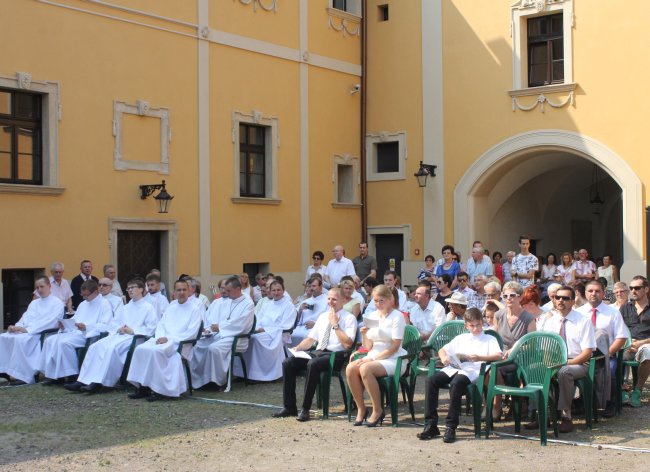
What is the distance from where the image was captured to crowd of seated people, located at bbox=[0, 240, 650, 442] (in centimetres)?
870

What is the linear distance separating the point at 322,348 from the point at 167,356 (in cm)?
206

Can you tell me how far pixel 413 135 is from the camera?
65.5 ft

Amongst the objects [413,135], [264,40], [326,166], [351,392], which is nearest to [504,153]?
[413,135]

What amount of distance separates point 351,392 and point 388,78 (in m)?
12.2

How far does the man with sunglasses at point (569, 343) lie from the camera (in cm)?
841

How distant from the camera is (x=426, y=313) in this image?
1162 cm

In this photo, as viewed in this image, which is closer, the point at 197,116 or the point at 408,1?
the point at 197,116

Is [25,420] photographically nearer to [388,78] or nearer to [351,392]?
[351,392]

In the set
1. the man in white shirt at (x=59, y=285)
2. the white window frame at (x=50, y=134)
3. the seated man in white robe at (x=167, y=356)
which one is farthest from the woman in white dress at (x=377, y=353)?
the white window frame at (x=50, y=134)

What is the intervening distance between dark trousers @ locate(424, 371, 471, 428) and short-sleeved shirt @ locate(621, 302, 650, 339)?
2.83m

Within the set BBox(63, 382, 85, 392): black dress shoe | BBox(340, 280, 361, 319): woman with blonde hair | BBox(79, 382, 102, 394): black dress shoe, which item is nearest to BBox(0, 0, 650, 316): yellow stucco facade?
BBox(63, 382, 85, 392): black dress shoe

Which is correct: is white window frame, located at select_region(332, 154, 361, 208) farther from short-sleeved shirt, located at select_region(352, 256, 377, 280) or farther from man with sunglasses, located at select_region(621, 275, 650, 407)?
man with sunglasses, located at select_region(621, 275, 650, 407)

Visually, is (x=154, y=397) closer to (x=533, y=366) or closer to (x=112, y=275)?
(x=533, y=366)

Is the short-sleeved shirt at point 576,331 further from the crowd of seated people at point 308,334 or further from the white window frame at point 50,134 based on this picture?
the white window frame at point 50,134
